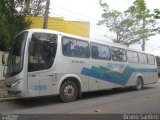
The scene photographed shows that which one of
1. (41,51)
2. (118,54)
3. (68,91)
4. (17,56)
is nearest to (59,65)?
(41,51)

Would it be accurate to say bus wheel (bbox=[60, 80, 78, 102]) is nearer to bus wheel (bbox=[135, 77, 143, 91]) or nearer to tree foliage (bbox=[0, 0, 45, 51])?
bus wheel (bbox=[135, 77, 143, 91])

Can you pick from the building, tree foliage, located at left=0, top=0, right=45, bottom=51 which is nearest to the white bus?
tree foliage, located at left=0, top=0, right=45, bottom=51

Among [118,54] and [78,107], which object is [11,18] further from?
[78,107]

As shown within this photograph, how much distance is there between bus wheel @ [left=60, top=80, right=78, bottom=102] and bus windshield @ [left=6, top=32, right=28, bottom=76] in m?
1.99

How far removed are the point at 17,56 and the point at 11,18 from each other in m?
9.17

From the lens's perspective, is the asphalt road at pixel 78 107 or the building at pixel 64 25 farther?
the building at pixel 64 25

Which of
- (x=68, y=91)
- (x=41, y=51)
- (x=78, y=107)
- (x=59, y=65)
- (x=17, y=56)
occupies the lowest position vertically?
(x=78, y=107)

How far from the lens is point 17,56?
37.9 ft

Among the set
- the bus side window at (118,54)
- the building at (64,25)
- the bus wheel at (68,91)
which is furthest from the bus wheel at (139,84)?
the building at (64,25)

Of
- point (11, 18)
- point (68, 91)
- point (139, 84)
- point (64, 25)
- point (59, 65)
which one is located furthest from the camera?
point (64, 25)

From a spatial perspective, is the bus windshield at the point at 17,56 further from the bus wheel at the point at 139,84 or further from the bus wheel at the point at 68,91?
the bus wheel at the point at 139,84

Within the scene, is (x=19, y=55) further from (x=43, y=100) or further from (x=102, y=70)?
(x=102, y=70)

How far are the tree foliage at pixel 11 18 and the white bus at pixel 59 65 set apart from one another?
684 centimetres

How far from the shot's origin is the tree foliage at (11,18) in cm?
1881
